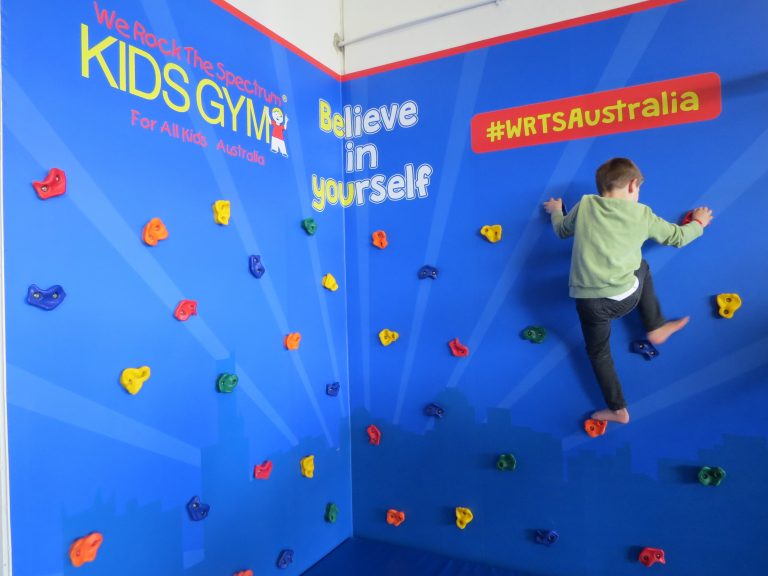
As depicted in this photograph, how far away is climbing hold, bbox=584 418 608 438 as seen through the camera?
Answer: 214 cm

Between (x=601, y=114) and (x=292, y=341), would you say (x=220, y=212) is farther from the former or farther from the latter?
(x=601, y=114)

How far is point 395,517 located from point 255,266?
1.35m

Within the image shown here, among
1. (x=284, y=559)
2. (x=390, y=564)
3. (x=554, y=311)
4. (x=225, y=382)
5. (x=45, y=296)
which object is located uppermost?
(x=45, y=296)

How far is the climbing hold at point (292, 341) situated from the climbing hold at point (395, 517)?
92 cm

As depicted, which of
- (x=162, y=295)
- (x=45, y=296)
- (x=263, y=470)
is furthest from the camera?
(x=263, y=470)

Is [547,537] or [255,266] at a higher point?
[255,266]

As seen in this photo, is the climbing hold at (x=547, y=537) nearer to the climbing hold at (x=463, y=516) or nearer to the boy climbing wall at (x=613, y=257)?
the climbing hold at (x=463, y=516)

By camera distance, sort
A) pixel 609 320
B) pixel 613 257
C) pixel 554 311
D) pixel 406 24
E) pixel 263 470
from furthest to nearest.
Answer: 1. pixel 406 24
2. pixel 554 311
3. pixel 263 470
4. pixel 609 320
5. pixel 613 257

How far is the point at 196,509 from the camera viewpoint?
1.80 m

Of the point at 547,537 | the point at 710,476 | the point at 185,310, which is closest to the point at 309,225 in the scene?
the point at 185,310

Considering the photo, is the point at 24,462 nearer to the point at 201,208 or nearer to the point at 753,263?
the point at 201,208

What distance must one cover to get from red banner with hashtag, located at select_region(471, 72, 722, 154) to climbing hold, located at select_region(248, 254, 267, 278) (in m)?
1.04

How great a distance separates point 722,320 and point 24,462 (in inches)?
87.3

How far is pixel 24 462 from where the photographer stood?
1341 millimetres
